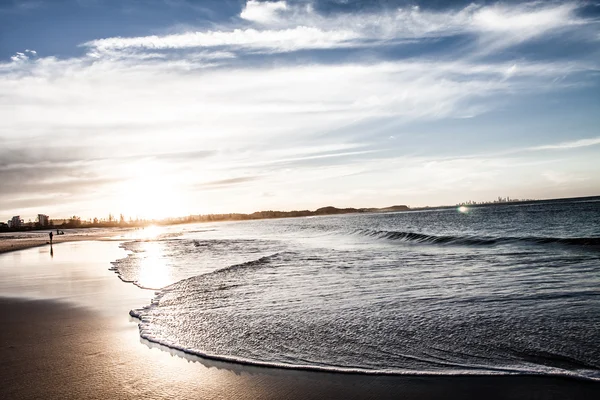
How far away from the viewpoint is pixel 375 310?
915 centimetres

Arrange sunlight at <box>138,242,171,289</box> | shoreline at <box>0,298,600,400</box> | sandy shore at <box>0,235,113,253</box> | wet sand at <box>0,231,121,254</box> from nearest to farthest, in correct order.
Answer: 1. shoreline at <box>0,298,600,400</box>
2. sunlight at <box>138,242,171,289</box>
3. sandy shore at <box>0,235,113,253</box>
4. wet sand at <box>0,231,121,254</box>

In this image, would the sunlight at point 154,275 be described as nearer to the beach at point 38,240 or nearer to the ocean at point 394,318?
the ocean at point 394,318

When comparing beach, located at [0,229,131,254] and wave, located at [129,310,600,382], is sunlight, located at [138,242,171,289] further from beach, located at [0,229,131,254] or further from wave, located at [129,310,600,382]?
beach, located at [0,229,131,254]

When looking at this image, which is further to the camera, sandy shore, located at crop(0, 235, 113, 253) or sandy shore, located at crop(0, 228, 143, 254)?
sandy shore, located at crop(0, 228, 143, 254)

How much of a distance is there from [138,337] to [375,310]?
16.3 feet

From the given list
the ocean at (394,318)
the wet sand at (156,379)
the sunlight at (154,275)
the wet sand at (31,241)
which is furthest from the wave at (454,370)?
the wet sand at (31,241)

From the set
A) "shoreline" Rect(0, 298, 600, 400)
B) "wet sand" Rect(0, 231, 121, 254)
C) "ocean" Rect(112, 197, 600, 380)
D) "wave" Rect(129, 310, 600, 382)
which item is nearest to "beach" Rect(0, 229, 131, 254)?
"wet sand" Rect(0, 231, 121, 254)

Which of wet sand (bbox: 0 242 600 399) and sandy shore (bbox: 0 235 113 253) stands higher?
sandy shore (bbox: 0 235 113 253)

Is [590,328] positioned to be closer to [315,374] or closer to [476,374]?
[476,374]

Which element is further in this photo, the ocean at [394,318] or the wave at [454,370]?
the ocean at [394,318]

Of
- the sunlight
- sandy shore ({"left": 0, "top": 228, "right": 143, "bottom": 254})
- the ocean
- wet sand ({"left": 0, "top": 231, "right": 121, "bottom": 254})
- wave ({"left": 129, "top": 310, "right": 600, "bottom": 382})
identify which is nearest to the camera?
wave ({"left": 129, "top": 310, "right": 600, "bottom": 382})

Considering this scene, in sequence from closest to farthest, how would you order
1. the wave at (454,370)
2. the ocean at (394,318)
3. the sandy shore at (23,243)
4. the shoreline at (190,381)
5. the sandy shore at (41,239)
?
the shoreline at (190,381) < the wave at (454,370) < the ocean at (394,318) < the sandy shore at (23,243) < the sandy shore at (41,239)

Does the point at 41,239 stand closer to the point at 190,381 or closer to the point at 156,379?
the point at 156,379

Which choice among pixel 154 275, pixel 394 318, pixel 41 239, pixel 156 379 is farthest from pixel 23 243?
pixel 394 318
